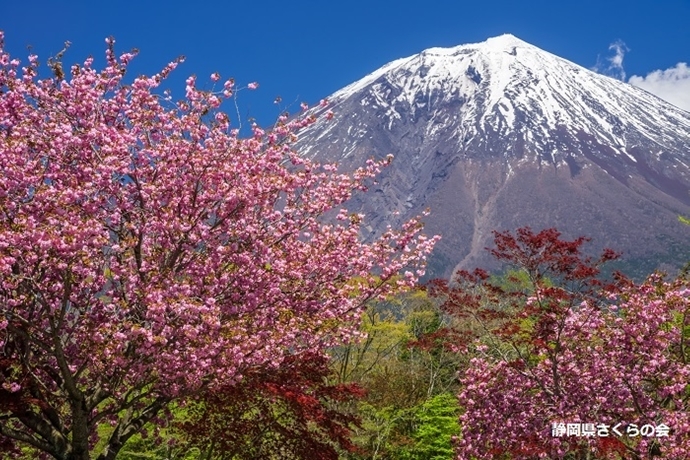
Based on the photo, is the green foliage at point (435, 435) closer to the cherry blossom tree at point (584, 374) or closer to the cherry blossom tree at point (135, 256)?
the cherry blossom tree at point (584, 374)

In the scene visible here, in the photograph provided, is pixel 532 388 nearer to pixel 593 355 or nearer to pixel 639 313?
pixel 593 355

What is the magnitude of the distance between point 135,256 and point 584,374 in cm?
793

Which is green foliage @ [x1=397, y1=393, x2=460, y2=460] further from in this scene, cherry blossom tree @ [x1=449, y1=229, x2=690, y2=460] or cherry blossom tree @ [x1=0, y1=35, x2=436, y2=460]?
cherry blossom tree @ [x1=0, y1=35, x2=436, y2=460]

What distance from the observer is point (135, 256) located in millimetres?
8133

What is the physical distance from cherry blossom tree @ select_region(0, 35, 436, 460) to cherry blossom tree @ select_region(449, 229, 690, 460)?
3.64m

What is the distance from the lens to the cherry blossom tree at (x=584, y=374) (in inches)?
405

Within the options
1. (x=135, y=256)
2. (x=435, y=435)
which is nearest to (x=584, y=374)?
(x=135, y=256)

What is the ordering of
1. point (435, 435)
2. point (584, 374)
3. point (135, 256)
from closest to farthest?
point (135, 256)
point (584, 374)
point (435, 435)

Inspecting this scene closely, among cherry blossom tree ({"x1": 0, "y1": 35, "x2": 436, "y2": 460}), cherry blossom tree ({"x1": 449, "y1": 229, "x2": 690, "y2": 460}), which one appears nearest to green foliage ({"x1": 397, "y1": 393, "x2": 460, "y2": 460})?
cherry blossom tree ({"x1": 449, "y1": 229, "x2": 690, "y2": 460})

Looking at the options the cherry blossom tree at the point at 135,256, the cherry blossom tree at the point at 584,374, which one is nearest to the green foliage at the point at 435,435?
the cherry blossom tree at the point at 584,374

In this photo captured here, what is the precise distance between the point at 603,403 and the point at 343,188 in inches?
230

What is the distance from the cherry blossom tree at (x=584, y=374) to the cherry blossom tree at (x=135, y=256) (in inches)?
143

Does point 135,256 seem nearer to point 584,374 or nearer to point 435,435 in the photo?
point 584,374

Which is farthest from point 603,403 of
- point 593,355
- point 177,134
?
point 177,134
